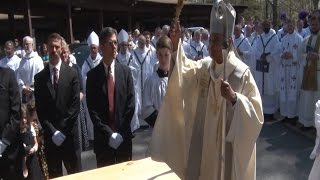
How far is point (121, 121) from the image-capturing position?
479cm

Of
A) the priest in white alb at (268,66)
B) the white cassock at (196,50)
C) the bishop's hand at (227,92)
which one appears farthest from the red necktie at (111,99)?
the white cassock at (196,50)

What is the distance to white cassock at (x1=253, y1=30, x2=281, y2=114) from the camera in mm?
10570

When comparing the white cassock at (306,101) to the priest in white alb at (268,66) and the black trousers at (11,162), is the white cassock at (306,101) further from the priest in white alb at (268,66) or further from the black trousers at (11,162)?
the black trousers at (11,162)

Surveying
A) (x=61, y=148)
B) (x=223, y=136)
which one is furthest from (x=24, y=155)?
(x=223, y=136)

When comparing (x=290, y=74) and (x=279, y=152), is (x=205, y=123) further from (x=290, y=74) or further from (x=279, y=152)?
(x=290, y=74)

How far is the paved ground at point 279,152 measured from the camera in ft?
22.3

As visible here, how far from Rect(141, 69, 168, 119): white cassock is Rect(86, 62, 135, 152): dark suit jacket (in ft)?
2.80

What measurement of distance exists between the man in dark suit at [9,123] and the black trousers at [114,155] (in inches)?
31.2

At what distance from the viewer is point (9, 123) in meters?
4.47

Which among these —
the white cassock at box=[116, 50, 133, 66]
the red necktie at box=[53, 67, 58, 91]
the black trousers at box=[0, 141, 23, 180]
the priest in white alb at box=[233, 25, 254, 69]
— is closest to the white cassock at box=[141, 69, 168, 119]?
the red necktie at box=[53, 67, 58, 91]

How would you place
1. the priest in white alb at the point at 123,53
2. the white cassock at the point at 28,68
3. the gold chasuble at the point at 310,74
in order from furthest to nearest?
the white cassock at the point at 28,68
the priest in white alb at the point at 123,53
the gold chasuble at the point at 310,74

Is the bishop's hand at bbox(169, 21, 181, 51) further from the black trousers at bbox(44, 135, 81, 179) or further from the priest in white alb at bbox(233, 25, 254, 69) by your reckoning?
the priest in white alb at bbox(233, 25, 254, 69)

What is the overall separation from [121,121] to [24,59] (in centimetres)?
593

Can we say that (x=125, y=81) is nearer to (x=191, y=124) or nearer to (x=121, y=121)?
(x=121, y=121)
